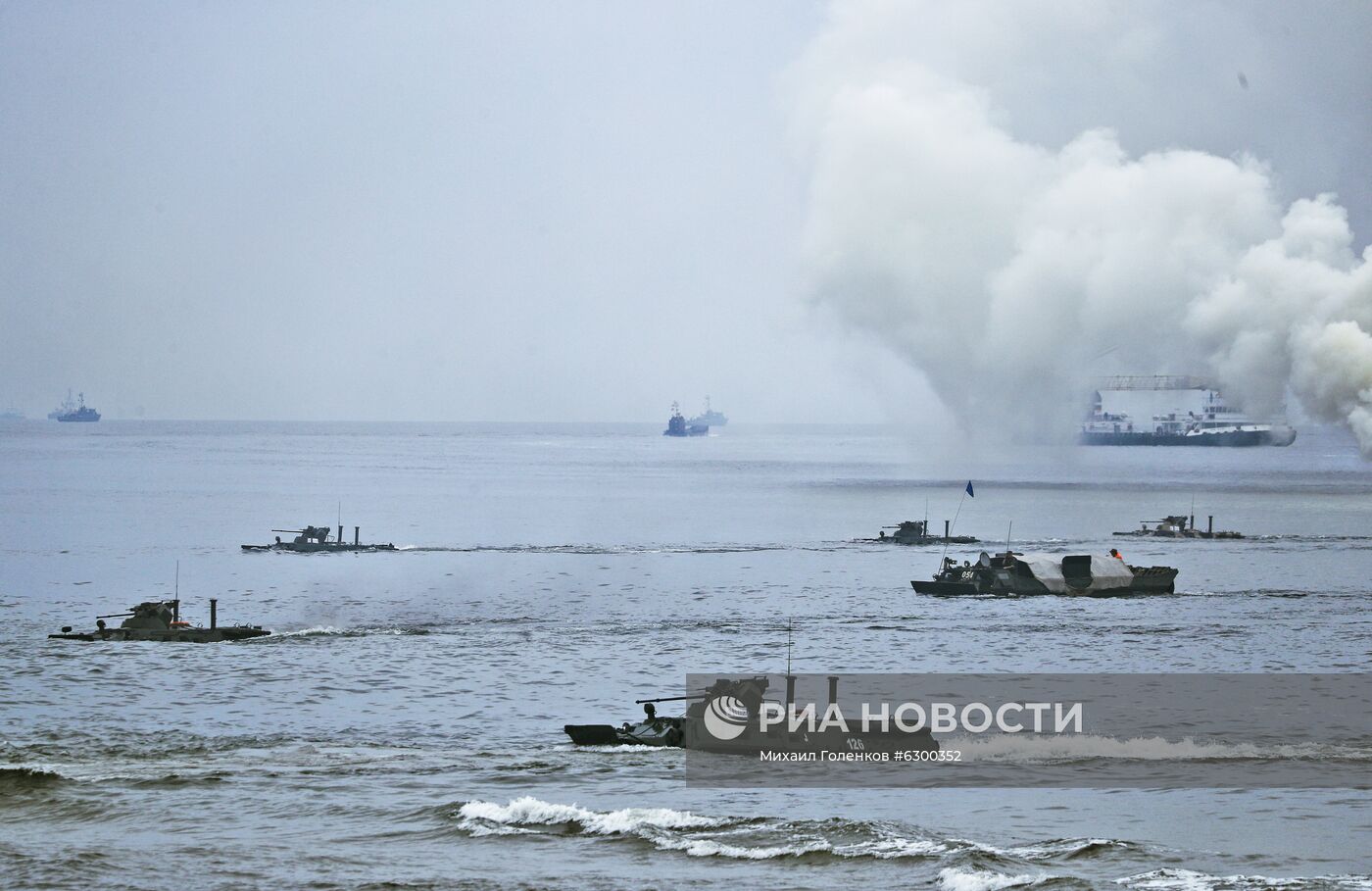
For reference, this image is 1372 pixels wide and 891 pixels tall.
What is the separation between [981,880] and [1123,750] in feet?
37.7

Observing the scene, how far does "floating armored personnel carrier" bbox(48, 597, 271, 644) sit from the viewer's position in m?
50.7

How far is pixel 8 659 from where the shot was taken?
47.9 m

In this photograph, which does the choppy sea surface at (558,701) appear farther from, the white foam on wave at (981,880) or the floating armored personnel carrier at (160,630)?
the floating armored personnel carrier at (160,630)

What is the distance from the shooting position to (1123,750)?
34.4 meters

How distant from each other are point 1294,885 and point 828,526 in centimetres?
8440

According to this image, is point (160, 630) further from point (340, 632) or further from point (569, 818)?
point (569, 818)

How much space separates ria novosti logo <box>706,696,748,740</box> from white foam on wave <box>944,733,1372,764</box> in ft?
16.9

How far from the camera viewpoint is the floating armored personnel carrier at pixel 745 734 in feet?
110

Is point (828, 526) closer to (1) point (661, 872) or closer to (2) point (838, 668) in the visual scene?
(2) point (838, 668)

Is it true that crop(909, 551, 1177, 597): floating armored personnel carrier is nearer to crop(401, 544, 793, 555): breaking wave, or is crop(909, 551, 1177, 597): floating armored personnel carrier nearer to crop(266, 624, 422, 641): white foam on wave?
crop(401, 544, 793, 555): breaking wave

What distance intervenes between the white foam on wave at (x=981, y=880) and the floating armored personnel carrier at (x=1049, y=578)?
139 ft

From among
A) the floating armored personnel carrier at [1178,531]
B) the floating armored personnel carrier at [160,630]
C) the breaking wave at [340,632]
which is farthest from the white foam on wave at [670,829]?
the floating armored personnel carrier at [1178,531]

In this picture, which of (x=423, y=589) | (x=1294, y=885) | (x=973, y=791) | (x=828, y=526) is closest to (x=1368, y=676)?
(x=973, y=791)

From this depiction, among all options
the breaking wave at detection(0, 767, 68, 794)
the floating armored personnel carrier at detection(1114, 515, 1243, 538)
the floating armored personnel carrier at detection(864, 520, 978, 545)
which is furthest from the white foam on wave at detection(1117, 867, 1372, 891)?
the floating armored personnel carrier at detection(1114, 515, 1243, 538)
